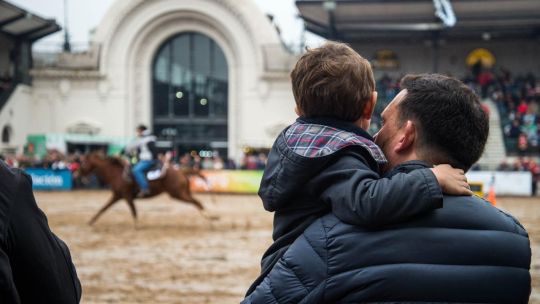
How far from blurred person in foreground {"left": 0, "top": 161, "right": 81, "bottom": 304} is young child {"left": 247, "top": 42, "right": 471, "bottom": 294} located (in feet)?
2.23

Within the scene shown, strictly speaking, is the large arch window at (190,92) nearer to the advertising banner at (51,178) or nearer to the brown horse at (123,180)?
the advertising banner at (51,178)

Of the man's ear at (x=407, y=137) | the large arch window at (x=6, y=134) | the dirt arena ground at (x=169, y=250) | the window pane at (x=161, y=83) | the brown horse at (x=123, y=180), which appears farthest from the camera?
the window pane at (x=161, y=83)

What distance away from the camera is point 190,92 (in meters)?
37.9

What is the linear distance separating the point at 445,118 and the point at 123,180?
1350 cm

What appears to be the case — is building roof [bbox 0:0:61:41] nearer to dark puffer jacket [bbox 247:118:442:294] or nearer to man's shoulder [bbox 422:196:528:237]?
dark puffer jacket [bbox 247:118:442:294]

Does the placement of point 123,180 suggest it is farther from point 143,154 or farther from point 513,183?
point 513,183

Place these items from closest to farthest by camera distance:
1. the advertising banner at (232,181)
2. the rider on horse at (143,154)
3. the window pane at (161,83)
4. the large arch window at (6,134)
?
Result: the rider on horse at (143,154) → the advertising banner at (232,181) → the large arch window at (6,134) → the window pane at (161,83)

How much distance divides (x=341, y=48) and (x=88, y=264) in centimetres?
809

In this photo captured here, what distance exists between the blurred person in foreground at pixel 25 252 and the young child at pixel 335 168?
679mm

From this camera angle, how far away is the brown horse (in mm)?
14797

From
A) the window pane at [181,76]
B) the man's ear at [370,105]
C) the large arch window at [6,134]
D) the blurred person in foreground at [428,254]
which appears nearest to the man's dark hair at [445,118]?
the blurred person in foreground at [428,254]

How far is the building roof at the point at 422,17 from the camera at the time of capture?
31594 millimetres

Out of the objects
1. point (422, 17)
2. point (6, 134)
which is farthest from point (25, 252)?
point (6, 134)

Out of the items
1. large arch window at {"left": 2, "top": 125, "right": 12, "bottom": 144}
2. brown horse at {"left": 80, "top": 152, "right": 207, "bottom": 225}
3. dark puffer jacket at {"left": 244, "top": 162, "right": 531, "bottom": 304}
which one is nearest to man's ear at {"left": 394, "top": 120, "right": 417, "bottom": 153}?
dark puffer jacket at {"left": 244, "top": 162, "right": 531, "bottom": 304}
